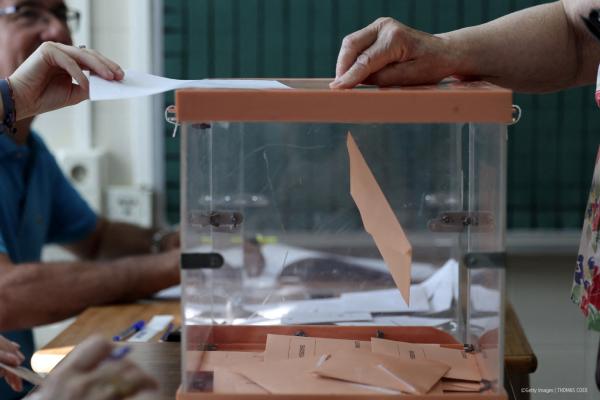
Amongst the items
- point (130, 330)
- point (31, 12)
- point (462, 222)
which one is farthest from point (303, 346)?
point (31, 12)

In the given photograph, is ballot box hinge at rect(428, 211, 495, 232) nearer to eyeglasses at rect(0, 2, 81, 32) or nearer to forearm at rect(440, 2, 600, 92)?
forearm at rect(440, 2, 600, 92)

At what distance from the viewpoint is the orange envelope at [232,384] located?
83cm

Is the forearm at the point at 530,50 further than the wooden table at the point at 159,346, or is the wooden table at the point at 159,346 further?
the forearm at the point at 530,50

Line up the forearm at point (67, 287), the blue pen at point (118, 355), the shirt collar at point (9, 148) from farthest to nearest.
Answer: the shirt collar at point (9, 148) < the forearm at point (67, 287) < the blue pen at point (118, 355)

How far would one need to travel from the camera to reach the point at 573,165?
2658 mm

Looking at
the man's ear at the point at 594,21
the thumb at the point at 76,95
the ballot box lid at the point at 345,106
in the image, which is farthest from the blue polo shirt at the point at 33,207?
the man's ear at the point at 594,21

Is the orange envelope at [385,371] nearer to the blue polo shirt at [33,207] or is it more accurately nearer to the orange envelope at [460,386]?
the orange envelope at [460,386]

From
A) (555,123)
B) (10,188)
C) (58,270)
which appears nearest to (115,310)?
(58,270)

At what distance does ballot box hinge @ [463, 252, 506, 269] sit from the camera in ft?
2.74

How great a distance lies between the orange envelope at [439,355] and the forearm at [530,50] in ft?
1.24

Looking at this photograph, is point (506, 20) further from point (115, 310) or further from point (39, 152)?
point (39, 152)

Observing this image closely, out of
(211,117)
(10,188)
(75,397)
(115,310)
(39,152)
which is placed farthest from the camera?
(39,152)

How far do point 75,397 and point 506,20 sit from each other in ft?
2.79

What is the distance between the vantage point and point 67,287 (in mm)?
1939
